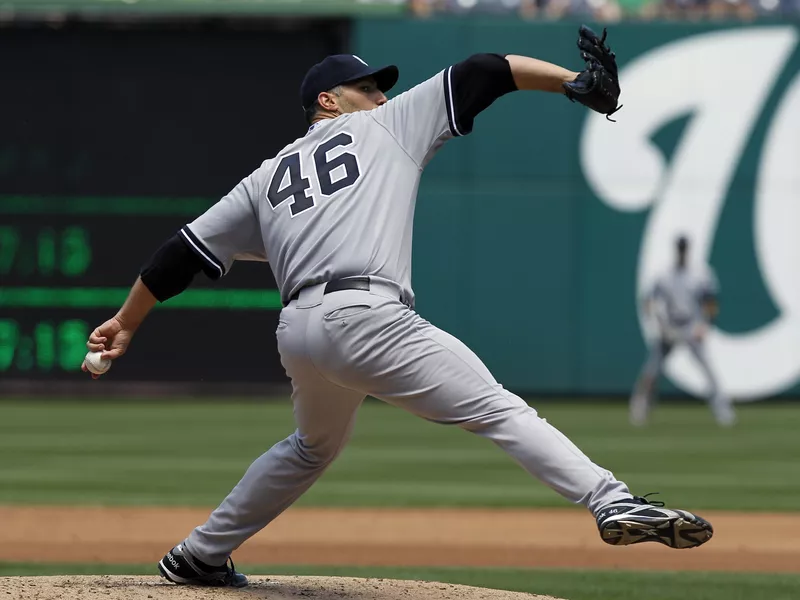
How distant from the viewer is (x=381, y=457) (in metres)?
11.5

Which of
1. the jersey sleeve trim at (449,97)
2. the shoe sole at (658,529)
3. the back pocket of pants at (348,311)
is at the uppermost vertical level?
the jersey sleeve trim at (449,97)

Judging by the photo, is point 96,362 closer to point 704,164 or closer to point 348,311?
point 348,311

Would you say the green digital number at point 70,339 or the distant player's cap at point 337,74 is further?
the green digital number at point 70,339

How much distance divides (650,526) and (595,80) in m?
1.28

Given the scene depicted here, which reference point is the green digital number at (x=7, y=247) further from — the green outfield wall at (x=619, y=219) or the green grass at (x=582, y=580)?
the green grass at (x=582, y=580)

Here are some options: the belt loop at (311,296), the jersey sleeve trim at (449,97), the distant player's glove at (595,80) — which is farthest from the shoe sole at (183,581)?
the distant player's glove at (595,80)

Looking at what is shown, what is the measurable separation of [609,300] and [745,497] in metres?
7.55

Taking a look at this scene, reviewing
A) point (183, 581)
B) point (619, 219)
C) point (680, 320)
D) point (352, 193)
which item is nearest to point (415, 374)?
point (352, 193)

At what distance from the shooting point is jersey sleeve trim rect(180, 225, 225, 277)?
179 inches

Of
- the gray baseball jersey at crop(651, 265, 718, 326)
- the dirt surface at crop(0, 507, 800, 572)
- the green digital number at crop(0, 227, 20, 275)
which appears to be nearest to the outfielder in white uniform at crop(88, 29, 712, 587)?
the dirt surface at crop(0, 507, 800, 572)

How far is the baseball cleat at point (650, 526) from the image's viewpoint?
3879mm

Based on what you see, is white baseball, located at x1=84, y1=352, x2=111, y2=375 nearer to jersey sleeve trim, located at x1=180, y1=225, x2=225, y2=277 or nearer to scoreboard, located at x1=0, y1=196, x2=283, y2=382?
jersey sleeve trim, located at x1=180, y1=225, x2=225, y2=277

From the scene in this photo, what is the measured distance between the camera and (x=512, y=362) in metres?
16.5

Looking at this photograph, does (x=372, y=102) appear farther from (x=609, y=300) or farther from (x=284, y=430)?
(x=609, y=300)
